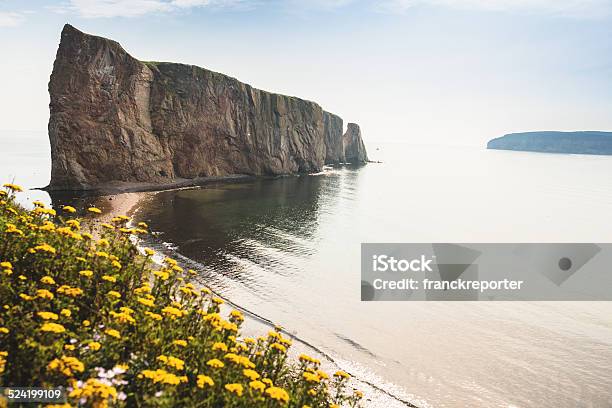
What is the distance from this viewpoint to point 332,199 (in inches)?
1860

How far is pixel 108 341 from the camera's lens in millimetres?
4527

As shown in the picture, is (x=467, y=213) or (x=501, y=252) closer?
(x=501, y=252)

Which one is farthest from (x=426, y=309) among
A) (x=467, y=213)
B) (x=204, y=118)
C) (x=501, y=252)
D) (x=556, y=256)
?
(x=204, y=118)

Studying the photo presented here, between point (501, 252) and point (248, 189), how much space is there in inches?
1348

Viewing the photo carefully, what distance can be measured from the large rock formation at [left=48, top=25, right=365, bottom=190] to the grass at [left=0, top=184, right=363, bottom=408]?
1606 inches

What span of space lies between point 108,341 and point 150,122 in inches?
2037

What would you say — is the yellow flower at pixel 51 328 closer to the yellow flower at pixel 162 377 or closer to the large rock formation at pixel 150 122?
the yellow flower at pixel 162 377

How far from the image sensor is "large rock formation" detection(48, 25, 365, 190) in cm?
4119

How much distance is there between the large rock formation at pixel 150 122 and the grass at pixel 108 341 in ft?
134

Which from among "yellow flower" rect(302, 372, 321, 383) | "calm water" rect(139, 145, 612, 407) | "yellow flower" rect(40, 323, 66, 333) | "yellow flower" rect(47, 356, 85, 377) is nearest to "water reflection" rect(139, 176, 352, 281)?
"calm water" rect(139, 145, 612, 407)

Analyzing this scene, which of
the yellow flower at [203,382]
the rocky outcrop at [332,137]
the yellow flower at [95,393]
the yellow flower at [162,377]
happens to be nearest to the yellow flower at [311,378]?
the yellow flower at [203,382]

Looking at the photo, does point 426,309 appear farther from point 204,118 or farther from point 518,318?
point 204,118

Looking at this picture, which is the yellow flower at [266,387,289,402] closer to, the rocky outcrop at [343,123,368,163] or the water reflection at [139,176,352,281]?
the water reflection at [139,176,352,281]

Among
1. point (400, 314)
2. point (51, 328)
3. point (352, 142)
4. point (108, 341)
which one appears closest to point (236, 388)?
point (108, 341)
